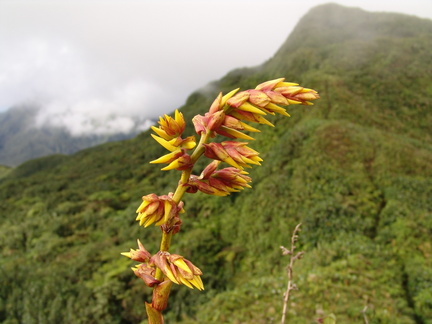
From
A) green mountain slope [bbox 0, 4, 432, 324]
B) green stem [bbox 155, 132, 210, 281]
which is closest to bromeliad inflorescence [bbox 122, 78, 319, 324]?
green stem [bbox 155, 132, 210, 281]

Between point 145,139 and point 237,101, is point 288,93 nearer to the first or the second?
point 237,101

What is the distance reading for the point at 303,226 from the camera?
11.8 metres

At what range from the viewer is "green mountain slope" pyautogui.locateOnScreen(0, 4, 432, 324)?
8.27 metres

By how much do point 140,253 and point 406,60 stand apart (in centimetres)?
2607

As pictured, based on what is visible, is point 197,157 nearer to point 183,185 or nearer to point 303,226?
point 183,185

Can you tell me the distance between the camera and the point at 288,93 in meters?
0.96

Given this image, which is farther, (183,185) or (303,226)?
(303,226)

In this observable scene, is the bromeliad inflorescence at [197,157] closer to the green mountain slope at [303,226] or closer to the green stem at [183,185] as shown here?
the green stem at [183,185]

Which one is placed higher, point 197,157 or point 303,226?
point 197,157

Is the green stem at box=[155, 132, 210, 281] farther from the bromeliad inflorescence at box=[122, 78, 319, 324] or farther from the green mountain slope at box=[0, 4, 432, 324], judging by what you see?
the green mountain slope at box=[0, 4, 432, 324]

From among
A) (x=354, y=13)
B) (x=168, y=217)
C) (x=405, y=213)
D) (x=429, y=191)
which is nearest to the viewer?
(x=168, y=217)

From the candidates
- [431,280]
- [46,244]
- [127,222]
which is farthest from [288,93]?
[46,244]

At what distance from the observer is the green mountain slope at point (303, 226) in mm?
8266

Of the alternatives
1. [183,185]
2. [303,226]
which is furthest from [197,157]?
[303,226]
